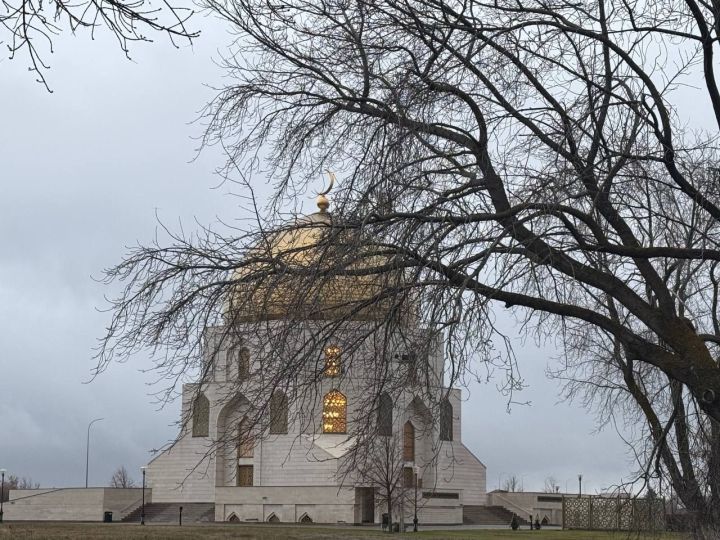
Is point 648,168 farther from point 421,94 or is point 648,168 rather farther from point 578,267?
point 421,94

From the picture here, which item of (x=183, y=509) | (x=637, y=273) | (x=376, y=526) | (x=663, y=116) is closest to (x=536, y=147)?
(x=663, y=116)

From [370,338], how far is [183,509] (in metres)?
55.0

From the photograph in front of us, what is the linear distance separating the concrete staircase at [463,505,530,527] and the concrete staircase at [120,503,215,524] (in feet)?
51.3

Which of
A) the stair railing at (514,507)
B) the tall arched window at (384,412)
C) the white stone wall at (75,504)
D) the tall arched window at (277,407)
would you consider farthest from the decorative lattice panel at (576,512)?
the tall arched window at (277,407)

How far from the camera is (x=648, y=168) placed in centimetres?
1163

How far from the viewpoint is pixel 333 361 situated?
1061 cm

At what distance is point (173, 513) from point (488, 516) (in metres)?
19.7

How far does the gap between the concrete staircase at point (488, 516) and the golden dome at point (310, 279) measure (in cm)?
5575

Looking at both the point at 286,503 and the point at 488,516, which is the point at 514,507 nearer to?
the point at 488,516

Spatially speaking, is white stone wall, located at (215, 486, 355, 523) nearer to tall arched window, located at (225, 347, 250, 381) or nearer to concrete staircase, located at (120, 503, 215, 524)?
concrete staircase, located at (120, 503, 215, 524)

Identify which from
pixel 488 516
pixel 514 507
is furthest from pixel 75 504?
pixel 514 507

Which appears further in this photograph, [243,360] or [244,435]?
[243,360]

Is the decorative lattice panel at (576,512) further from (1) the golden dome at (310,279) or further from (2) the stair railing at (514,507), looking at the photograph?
(1) the golden dome at (310,279)

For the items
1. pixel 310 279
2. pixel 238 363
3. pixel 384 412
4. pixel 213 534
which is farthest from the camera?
pixel 213 534
